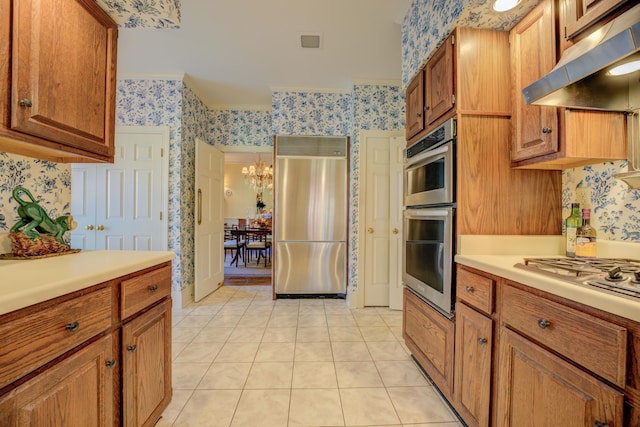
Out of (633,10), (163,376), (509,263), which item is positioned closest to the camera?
(633,10)

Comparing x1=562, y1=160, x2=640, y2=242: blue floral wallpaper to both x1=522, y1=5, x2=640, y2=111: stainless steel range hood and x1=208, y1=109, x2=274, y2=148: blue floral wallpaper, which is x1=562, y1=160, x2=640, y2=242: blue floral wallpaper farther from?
x1=208, y1=109, x2=274, y2=148: blue floral wallpaper

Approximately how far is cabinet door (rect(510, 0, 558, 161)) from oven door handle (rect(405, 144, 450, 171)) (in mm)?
350

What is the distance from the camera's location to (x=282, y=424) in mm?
1433

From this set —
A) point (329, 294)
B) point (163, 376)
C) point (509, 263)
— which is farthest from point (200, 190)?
point (509, 263)

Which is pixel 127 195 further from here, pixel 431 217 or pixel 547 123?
pixel 547 123

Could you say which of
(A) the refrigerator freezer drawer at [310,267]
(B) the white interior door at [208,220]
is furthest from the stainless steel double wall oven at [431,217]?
(B) the white interior door at [208,220]

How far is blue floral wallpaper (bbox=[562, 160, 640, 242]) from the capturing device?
1.23 m

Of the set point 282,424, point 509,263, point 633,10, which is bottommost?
point 282,424

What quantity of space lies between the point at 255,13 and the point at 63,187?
184cm

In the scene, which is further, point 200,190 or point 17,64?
point 200,190

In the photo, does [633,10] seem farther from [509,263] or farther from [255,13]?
[255,13]

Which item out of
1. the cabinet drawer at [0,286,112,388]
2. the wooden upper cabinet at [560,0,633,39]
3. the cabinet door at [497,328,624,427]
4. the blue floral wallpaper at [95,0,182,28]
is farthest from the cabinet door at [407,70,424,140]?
the cabinet drawer at [0,286,112,388]

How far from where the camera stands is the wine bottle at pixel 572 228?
1.40 m

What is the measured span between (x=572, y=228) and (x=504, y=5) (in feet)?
3.83
